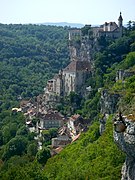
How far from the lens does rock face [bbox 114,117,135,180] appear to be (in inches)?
902

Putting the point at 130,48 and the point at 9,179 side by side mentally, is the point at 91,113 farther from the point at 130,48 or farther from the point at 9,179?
the point at 9,179

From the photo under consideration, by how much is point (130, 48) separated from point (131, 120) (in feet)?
184

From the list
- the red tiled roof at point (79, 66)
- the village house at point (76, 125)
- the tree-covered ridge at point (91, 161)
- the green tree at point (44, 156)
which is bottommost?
the green tree at point (44, 156)

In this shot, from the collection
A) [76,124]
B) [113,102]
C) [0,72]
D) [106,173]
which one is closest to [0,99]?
[0,72]

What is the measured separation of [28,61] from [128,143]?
105782 millimetres

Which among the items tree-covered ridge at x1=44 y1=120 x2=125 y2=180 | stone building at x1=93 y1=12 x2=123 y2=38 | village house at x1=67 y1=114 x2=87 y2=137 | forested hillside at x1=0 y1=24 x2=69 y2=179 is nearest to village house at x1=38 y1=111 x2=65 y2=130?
forested hillside at x1=0 y1=24 x2=69 y2=179

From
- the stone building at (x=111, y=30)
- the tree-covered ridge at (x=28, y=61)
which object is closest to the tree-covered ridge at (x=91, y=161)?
the stone building at (x=111, y=30)

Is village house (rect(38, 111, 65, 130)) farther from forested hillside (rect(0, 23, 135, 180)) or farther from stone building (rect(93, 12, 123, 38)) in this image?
stone building (rect(93, 12, 123, 38))

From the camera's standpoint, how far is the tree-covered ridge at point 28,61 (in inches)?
4161

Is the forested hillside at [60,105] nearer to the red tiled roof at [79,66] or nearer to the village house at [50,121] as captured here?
the red tiled roof at [79,66]

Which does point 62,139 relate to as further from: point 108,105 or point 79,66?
point 79,66

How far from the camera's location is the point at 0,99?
97.7 m

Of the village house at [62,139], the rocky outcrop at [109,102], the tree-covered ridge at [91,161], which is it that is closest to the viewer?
the tree-covered ridge at [91,161]

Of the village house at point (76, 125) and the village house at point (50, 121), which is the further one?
the village house at point (50, 121)
